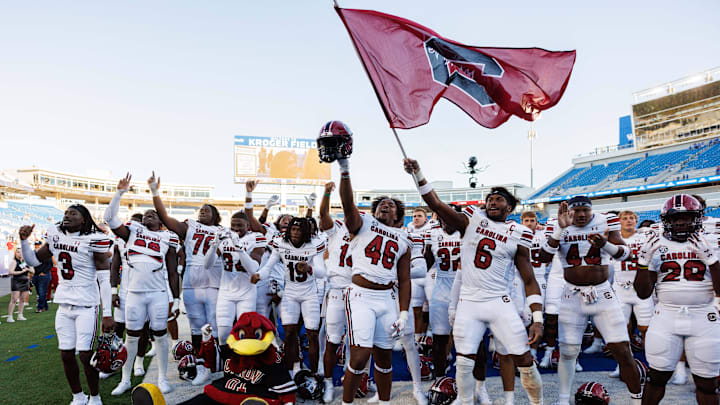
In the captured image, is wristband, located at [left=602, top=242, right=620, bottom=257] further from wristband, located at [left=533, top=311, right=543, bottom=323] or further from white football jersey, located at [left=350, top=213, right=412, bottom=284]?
white football jersey, located at [left=350, top=213, right=412, bottom=284]

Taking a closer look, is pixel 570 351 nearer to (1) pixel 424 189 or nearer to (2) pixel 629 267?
(1) pixel 424 189

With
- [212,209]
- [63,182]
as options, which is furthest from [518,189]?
[63,182]

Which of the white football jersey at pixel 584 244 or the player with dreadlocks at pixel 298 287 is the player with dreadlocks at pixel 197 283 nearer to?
the player with dreadlocks at pixel 298 287

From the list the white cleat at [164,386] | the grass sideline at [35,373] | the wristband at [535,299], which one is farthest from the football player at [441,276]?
the grass sideline at [35,373]

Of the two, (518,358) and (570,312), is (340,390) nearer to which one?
(518,358)

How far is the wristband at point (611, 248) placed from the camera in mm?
4953

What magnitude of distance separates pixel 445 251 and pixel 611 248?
2.19 metres

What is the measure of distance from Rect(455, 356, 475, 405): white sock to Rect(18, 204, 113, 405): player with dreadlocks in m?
4.35

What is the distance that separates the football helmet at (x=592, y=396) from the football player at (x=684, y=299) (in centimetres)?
72

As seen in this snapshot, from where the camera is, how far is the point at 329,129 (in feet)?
13.3

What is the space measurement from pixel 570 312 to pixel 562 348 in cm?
46

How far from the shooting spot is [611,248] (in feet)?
16.3

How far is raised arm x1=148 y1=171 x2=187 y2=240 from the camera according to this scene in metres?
6.23

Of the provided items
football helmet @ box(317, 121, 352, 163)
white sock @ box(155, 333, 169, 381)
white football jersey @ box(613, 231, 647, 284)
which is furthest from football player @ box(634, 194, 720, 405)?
white sock @ box(155, 333, 169, 381)
